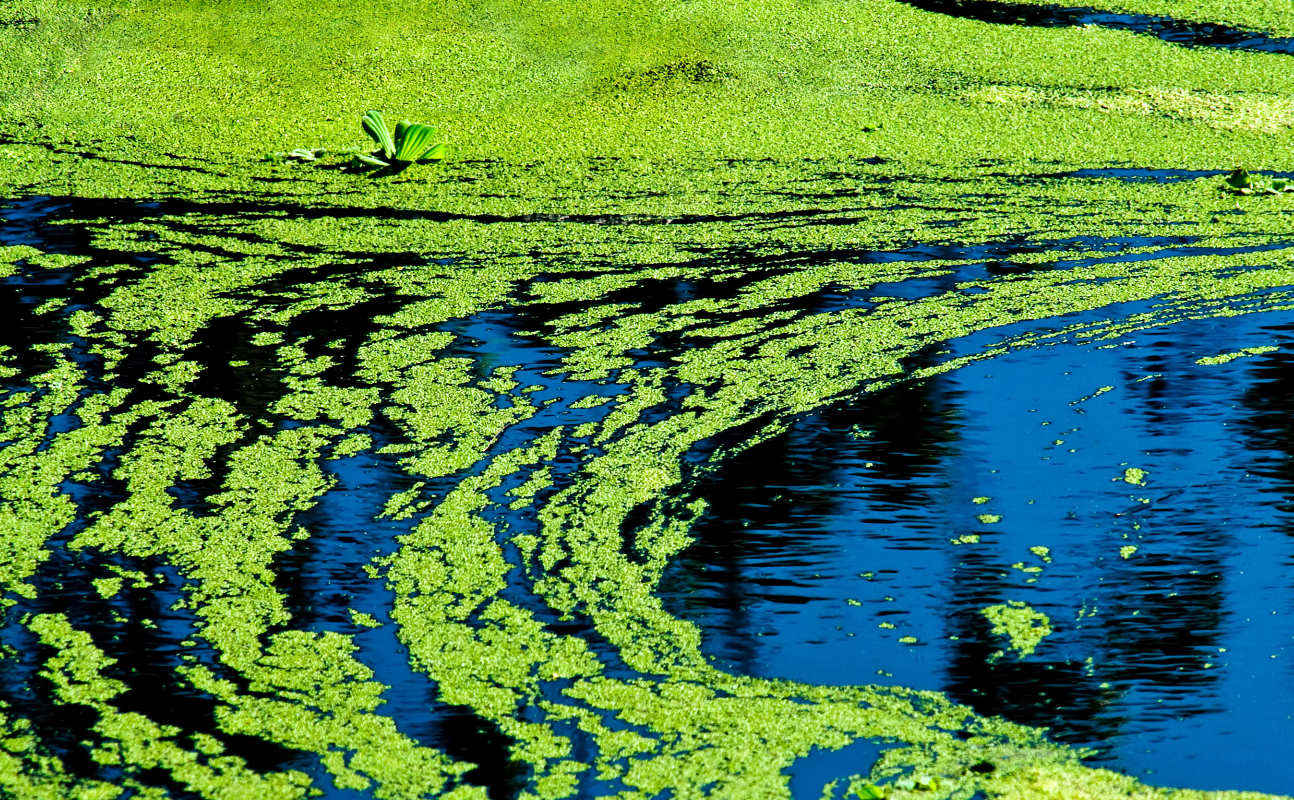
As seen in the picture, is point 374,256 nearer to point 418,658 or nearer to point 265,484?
point 265,484

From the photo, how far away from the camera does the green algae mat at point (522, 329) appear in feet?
4.28

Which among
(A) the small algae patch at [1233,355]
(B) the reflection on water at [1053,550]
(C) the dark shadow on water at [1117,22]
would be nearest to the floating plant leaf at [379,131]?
(B) the reflection on water at [1053,550]

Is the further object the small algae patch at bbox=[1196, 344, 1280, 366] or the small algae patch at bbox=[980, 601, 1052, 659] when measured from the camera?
the small algae patch at bbox=[1196, 344, 1280, 366]

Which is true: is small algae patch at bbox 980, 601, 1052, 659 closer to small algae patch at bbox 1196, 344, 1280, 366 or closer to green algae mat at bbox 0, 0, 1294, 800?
green algae mat at bbox 0, 0, 1294, 800

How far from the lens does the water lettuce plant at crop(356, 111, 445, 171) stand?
10.3ft

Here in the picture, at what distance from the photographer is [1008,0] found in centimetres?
407

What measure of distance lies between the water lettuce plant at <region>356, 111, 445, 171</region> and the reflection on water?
1527 millimetres

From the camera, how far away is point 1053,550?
1.67 meters

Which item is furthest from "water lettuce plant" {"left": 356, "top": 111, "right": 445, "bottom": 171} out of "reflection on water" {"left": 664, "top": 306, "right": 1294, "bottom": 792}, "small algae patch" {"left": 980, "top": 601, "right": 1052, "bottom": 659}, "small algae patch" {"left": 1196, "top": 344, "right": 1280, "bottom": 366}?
"small algae patch" {"left": 980, "top": 601, "right": 1052, "bottom": 659}

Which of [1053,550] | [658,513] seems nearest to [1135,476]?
[1053,550]

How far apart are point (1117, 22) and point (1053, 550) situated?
2.79 metres

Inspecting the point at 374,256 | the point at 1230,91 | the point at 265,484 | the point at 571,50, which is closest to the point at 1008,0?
the point at 1230,91

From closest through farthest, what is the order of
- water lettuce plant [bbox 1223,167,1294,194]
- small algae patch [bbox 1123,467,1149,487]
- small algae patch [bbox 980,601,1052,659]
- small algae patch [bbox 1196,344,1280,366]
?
small algae patch [bbox 980,601,1052,659] < small algae patch [bbox 1123,467,1149,487] < small algae patch [bbox 1196,344,1280,366] < water lettuce plant [bbox 1223,167,1294,194]

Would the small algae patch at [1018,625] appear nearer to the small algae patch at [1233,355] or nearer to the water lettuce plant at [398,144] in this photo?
the small algae patch at [1233,355]
